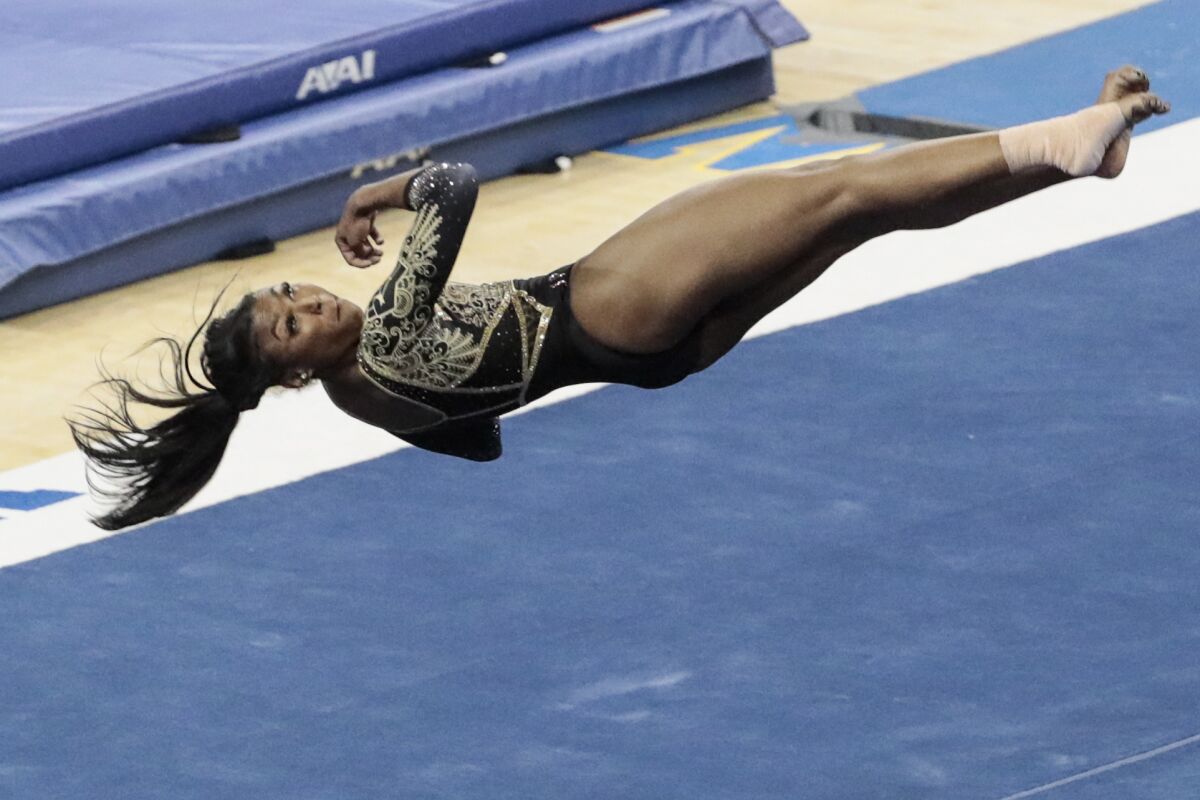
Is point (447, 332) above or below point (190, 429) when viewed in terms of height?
above

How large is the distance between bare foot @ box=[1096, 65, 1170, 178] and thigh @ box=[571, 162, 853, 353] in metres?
0.43

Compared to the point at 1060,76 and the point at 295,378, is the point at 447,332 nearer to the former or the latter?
the point at 295,378

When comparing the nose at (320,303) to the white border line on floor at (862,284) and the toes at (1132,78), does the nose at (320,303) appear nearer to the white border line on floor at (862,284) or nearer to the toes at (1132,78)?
the toes at (1132,78)

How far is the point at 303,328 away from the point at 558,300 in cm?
44

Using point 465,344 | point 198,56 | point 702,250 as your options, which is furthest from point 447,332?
point 198,56

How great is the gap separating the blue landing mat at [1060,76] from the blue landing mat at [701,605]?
1.93 m

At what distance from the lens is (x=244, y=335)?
386 centimetres

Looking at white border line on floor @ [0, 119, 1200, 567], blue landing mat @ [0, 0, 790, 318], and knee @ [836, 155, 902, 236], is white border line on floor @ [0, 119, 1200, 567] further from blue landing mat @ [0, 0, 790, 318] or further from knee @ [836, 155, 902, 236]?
knee @ [836, 155, 902, 236]

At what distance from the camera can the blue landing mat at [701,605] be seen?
171 inches

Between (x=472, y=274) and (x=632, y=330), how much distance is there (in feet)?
9.85

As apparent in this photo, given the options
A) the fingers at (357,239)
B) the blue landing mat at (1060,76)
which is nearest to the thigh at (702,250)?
the fingers at (357,239)

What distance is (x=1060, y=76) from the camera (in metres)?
8.26

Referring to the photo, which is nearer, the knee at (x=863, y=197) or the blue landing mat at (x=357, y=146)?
the knee at (x=863, y=197)

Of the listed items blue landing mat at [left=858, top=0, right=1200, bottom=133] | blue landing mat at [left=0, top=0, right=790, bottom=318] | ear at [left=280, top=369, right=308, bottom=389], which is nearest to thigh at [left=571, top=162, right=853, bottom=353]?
ear at [left=280, top=369, right=308, bottom=389]
